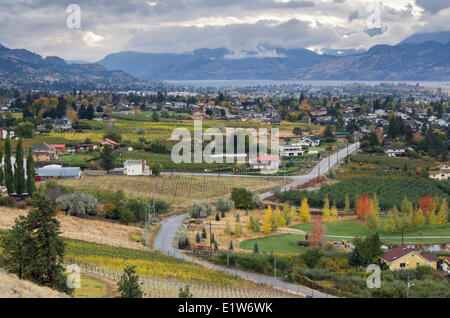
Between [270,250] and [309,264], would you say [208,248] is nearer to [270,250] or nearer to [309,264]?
[270,250]

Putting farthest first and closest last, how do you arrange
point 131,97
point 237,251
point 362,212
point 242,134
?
point 131,97
point 242,134
point 362,212
point 237,251

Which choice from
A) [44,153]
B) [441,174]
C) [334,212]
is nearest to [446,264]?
[334,212]

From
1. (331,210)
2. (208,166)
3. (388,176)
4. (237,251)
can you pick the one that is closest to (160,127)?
(208,166)

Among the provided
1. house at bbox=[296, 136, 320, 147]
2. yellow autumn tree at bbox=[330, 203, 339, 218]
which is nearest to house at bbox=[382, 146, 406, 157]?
house at bbox=[296, 136, 320, 147]

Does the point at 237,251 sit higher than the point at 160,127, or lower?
lower

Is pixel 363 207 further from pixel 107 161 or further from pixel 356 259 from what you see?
pixel 107 161

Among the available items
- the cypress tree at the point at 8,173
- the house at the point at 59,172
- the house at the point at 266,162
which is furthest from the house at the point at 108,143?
the cypress tree at the point at 8,173

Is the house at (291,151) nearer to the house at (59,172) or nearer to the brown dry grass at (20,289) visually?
the house at (59,172)

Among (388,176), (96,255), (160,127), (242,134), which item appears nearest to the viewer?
(96,255)
